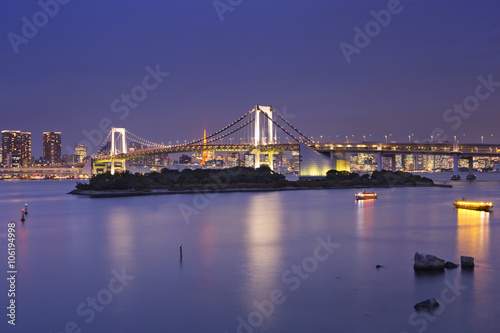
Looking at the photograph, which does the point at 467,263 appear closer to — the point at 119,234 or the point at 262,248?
the point at 262,248

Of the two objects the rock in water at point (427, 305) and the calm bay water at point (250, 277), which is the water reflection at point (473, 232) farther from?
the rock in water at point (427, 305)

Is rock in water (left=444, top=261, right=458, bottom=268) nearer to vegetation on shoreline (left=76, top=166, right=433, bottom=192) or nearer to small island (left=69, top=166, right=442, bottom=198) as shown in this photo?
small island (left=69, top=166, right=442, bottom=198)

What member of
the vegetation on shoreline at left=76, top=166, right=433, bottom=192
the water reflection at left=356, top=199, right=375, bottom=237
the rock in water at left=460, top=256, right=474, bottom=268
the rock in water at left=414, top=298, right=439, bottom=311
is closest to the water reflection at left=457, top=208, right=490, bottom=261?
the rock in water at left=460, top=256, right=474, bottom=268

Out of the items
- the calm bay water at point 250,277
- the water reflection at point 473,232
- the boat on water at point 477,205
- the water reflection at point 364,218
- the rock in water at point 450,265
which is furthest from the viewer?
the boat on water at point 477,205

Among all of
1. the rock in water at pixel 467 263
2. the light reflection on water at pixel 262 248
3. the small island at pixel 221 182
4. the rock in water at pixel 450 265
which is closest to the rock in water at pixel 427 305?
the light reflection on water at pixel 262 248

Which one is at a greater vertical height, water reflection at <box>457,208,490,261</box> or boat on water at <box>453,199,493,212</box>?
boat on water at <box>453,199,493,212</box>

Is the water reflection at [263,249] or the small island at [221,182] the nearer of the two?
the water reflection at [263,249]

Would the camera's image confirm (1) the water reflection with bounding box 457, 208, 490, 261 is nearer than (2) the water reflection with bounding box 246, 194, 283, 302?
No
